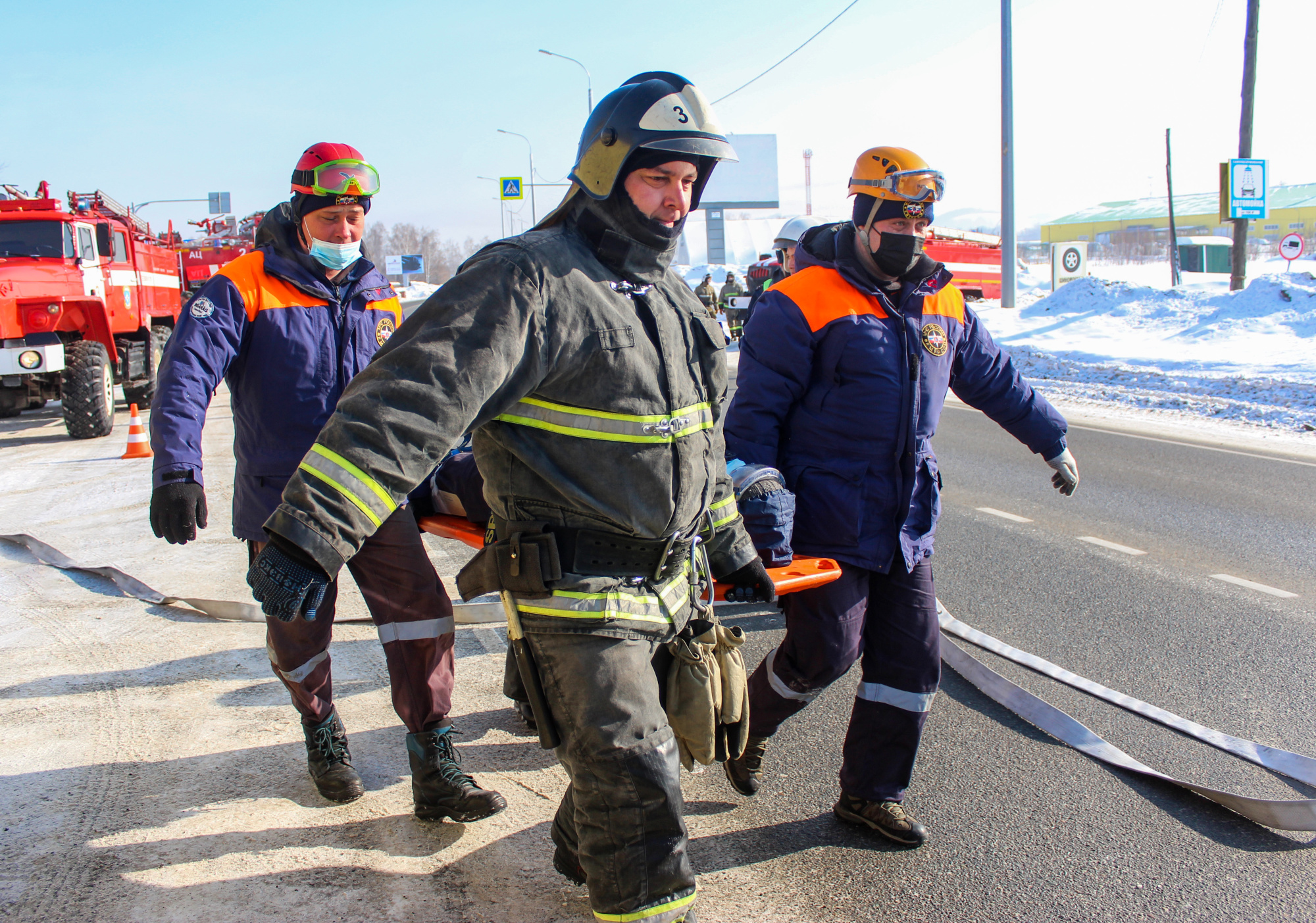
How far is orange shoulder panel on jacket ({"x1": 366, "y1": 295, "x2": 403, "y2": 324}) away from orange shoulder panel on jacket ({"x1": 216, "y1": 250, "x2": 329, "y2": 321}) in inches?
7.0

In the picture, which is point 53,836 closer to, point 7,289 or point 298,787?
point 298,787

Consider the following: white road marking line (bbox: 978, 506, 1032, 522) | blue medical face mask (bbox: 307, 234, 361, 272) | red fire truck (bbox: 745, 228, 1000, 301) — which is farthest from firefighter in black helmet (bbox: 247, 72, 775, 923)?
red fire truck (bbox: 745, 228, 1000, 301)

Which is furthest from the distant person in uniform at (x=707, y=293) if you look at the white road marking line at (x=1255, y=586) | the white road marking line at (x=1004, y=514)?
the white road marking line at (x=1255, y=586)

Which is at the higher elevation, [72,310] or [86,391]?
[72,310]

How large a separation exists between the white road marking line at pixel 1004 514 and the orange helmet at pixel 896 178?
434 cm

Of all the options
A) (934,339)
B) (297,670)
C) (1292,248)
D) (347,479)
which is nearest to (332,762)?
(297,670)

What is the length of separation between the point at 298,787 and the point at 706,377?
6.60 feet

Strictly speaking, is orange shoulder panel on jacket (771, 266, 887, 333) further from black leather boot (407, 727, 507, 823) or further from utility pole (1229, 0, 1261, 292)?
utility pole (1229, 0, 1261, 292)

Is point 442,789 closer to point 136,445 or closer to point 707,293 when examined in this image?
point 136,445

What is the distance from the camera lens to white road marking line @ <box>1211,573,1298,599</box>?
518cm

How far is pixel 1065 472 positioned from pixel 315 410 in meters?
2.67

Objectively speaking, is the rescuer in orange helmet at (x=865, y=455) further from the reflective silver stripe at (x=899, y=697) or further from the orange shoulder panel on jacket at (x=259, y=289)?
the orange shoulder panel on jacket at (x=259, y=289)

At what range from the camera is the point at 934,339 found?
308 cm

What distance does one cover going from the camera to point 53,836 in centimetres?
288
